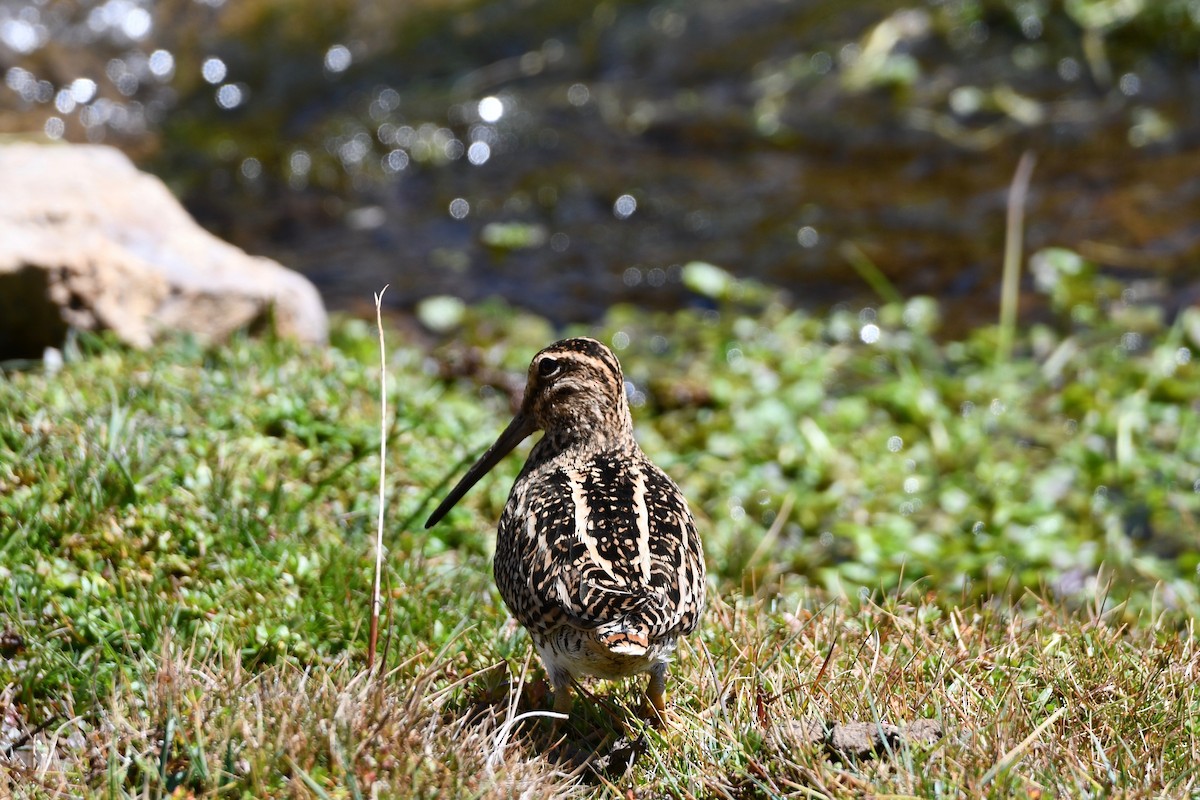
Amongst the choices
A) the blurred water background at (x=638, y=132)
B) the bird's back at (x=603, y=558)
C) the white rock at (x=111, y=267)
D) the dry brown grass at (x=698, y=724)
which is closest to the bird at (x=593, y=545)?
the bird's back at (x=603, y=558)

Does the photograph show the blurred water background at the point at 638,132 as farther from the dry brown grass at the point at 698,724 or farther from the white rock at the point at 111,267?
the dry brown grass at the point at 698,724

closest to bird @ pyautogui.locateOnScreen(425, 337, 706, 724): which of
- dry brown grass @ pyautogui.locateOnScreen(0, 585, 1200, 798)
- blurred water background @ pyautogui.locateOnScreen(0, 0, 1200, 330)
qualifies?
dry brown grass @ pyautogui.locateOnScreen(0, 585, 1200, 798)

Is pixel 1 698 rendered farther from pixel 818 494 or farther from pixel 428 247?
pixel 428 247

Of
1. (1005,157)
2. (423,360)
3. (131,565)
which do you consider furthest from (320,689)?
(1005,157)

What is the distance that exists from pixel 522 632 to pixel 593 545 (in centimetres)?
80

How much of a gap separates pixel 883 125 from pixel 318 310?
537cm

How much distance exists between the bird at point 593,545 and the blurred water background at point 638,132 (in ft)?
13.7

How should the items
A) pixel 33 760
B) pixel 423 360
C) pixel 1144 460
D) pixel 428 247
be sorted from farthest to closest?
1. pixel 428 247
2. pixel 423 360
3. pixel 1144 460
4. pixel 33 760

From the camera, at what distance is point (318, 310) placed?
21.6 ft

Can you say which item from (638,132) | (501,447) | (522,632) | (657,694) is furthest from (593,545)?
(638,132)

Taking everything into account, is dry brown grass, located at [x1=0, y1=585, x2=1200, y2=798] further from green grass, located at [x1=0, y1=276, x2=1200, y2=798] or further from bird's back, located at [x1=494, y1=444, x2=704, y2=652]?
Answer: bird's back, located at [x1=494, y1=444, x2=704, y2=652]

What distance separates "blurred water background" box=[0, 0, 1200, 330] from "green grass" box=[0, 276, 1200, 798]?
1548mm

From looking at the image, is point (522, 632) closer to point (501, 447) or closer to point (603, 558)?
point (501, 447)

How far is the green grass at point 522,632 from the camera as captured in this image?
3158 mm
